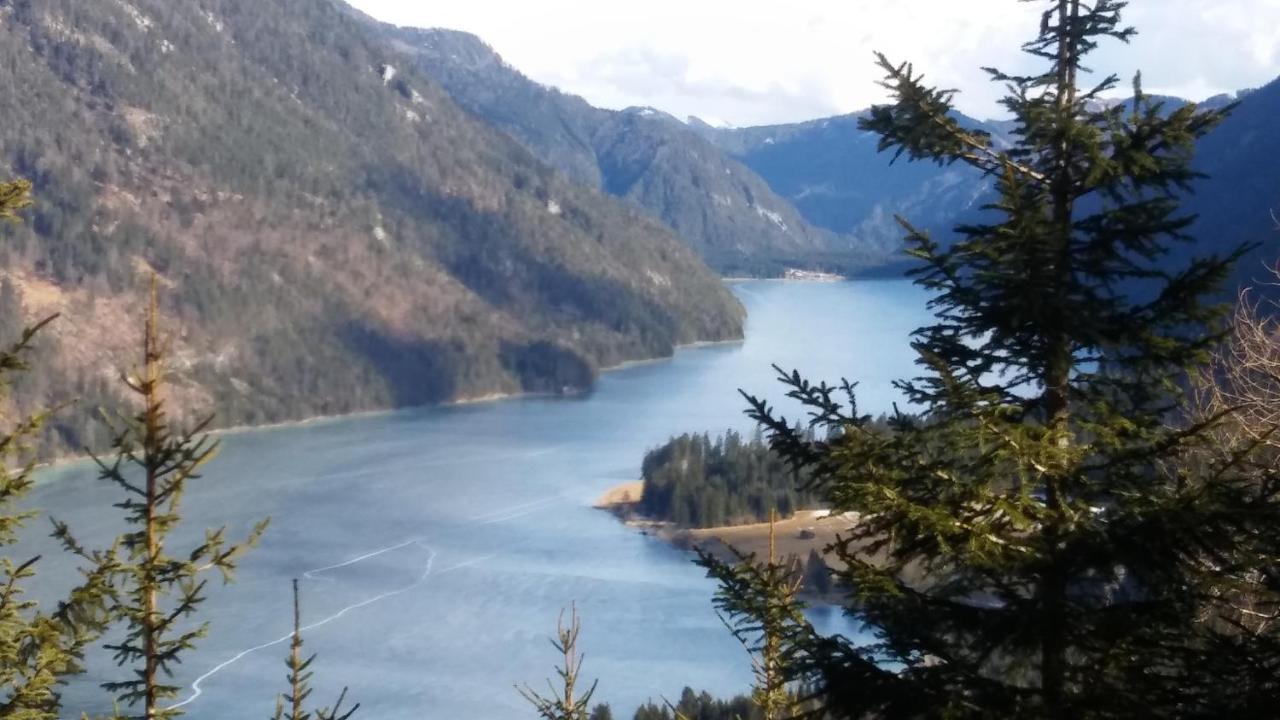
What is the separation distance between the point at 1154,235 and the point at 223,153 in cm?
7198

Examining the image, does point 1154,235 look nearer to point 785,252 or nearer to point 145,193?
point 145,193

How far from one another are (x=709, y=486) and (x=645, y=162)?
143m

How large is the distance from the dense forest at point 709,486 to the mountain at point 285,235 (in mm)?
19676

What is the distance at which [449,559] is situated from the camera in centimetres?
2827

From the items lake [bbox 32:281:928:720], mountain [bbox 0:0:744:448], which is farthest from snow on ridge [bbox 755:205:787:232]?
lake [bbox 32:281:928:720]

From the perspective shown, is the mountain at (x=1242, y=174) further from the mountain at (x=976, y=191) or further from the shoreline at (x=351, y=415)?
the shoreline at (x=351, y=415)

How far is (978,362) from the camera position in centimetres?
336

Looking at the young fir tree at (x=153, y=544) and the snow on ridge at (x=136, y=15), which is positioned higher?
the snow on ridge at (x=136, y=15)

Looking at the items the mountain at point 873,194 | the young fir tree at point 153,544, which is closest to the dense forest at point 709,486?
the young fir tree at point 153,544

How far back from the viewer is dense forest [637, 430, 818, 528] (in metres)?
33.4

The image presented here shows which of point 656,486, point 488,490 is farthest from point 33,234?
point 656,486

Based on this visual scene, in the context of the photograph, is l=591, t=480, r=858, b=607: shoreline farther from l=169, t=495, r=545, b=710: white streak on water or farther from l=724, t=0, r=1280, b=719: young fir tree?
l=724, t=0, r=1280, b=719: young fir tree

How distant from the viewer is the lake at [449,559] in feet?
65.5

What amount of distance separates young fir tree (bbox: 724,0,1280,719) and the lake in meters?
6.37
